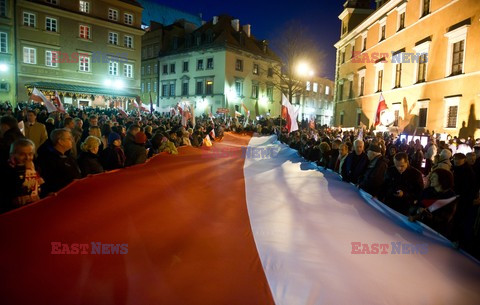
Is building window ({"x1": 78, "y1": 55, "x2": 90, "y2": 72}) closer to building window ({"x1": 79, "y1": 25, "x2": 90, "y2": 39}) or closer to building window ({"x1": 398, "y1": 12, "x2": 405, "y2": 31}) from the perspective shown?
building window ({"x1": 79, "y1": 25, "x2": 90, "y2": 39})

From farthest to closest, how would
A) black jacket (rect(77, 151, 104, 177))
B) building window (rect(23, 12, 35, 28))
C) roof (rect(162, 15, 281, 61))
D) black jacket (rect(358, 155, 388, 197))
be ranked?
roof (rect(162, 15, 281, 61)) < building window (rect(23, 12, 35, 28)) < black jacket (rect(358, 155, 388, 197)) < black jacket (rect(77, 151, 104, 177))

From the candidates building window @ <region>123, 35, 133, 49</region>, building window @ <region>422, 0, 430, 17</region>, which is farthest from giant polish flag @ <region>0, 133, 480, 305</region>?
building window @ <region>123, 35, 133, 49</region>

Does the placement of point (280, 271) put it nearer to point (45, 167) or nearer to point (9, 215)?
point (9, 215)

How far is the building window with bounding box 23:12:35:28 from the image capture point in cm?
3594

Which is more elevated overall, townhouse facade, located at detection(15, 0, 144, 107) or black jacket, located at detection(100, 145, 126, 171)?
townhouse facade, located at detection(15, 0, 144, 107)

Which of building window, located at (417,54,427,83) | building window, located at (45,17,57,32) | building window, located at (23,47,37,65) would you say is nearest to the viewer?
building window, located at (417,54,427,83)

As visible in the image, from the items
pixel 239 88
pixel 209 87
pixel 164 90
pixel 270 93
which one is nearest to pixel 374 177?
pixel 209 87

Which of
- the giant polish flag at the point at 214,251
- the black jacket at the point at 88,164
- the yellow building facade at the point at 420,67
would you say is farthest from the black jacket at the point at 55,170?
the yellow building facade at the point at 420,67

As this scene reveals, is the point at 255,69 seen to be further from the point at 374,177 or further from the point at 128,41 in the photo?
the point at 374,177

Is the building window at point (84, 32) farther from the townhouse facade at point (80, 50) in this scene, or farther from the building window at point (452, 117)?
the building window at point (452, 117)

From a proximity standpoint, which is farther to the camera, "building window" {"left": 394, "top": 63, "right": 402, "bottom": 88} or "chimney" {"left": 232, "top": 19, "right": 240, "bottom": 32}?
"chimney" {"left": 232, "top": 19, "right": 240, "bottom": 32}

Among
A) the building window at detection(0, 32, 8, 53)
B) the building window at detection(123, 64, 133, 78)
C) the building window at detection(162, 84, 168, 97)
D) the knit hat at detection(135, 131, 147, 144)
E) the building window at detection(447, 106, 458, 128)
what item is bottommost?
the knit hat at detection(135, 131, 147, 144)

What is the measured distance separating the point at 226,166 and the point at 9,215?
3.46 m

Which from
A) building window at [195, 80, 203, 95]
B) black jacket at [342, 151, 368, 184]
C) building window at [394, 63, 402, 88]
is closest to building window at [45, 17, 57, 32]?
building window at [195, 80, 203, 95]
